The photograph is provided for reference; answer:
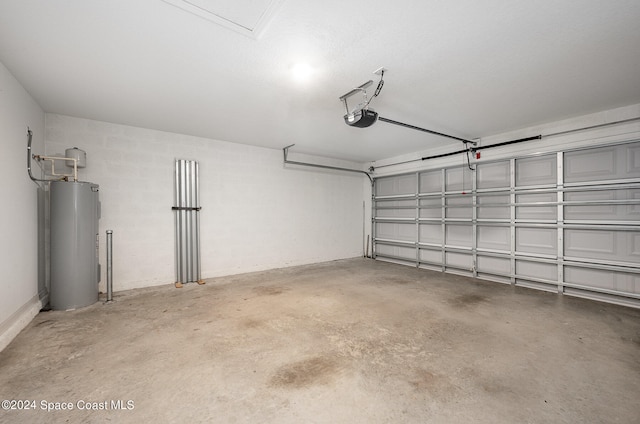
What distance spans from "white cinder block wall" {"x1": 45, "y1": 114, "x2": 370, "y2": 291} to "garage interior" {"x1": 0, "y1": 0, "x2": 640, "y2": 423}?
0.12 ft

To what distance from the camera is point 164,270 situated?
4.34 metres

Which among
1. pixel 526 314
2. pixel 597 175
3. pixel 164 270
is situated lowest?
pixel 526 314

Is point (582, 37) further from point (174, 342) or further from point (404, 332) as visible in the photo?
point (174, 342)

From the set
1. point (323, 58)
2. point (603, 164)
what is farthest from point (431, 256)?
point (323, 58)

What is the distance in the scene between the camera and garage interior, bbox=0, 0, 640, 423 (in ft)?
5.85

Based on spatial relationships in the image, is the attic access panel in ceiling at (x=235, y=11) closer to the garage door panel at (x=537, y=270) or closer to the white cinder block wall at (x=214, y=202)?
the white cinder block wall at (x=214, y=202)

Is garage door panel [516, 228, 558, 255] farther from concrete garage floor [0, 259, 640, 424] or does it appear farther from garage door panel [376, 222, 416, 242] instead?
garage door panel [376, 222, 416, 242]

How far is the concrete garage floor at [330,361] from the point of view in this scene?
162 centimetres

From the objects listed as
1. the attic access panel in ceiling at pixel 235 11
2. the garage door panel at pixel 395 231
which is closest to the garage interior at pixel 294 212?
the attic access panel in ceiling at pixel 235 11

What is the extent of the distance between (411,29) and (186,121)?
333 cm

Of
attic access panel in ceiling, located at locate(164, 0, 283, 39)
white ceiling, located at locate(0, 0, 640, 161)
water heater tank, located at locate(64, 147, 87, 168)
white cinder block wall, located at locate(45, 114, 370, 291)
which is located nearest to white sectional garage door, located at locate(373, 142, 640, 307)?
white ceiling, located at locate(0, 0, 640, 161)

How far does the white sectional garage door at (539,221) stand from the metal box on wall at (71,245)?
5.77 meters

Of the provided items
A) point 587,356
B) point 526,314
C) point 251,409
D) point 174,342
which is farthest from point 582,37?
point 174,342

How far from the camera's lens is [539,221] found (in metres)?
4.26
